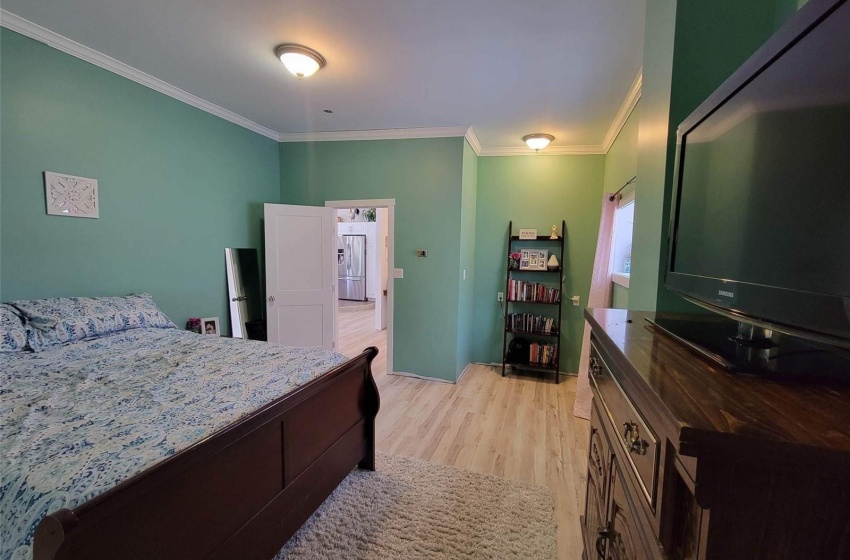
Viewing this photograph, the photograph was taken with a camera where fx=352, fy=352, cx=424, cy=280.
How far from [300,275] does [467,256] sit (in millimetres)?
1915

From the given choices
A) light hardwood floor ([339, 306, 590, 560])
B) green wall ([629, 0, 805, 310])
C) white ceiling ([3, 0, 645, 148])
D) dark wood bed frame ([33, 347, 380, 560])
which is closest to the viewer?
dark wood bed frame ([33, 347, 380, 560])

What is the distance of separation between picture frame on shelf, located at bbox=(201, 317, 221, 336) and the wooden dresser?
348cm

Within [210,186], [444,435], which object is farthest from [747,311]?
[210,186]

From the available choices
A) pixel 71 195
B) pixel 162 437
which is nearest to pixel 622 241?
pixel 162 437

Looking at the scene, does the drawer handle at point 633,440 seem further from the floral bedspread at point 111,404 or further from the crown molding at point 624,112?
the crown molding at point 624,112

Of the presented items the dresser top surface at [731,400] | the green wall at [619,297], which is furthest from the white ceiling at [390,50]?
the dresser top surface at [731,400]

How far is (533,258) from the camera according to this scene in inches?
165

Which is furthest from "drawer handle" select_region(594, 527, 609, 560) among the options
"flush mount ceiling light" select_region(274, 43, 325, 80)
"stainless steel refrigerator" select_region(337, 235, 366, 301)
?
"stainless steel refrigerator" select_region(337, 235, 366, 301)

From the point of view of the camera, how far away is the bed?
3.13 feet

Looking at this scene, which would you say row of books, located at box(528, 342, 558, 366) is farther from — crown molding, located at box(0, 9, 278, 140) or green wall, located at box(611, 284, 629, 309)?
crown molding, located at box(0, 9, 278, 140)

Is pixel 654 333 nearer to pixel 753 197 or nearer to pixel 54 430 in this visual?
pixel 753 197

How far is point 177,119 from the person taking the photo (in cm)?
302

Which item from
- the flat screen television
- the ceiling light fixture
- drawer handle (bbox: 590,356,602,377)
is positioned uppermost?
the ceiling light fixture

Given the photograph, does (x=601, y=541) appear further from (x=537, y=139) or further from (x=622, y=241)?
(x=537, y=139)
